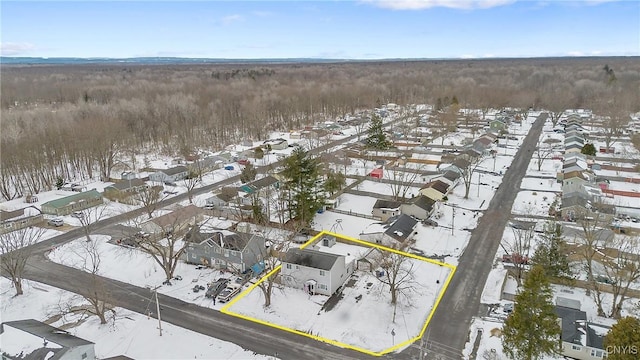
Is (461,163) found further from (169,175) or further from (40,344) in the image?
(40,344)

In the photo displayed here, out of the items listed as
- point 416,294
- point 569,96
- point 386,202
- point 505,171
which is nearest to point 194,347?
point 416,294

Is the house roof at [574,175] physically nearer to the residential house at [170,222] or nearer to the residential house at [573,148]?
the residential house at [573,148]

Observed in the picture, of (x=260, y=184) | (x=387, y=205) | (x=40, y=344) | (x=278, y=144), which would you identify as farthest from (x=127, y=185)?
(x=40, y=344)

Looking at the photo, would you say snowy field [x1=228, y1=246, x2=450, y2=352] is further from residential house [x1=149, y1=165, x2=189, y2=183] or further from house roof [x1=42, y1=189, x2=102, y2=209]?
residential house [x1=149, y1=165, x2=189, y2=183]

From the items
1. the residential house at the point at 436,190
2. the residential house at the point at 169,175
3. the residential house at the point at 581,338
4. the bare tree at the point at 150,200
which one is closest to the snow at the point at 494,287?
the residential house at the point at 581,338

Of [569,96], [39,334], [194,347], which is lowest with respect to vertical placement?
[194,347]

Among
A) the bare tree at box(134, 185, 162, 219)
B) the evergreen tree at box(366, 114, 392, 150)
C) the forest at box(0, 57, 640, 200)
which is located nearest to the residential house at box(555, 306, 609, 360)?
the bare tree at box(134, 185, 162, 219)

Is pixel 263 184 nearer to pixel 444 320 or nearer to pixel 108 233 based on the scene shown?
pixel 108 233
